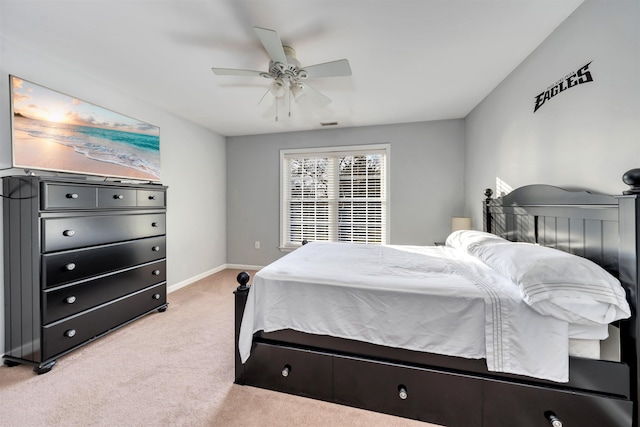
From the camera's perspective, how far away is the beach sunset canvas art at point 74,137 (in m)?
2.02

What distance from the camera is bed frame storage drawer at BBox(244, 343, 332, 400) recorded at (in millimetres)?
1556

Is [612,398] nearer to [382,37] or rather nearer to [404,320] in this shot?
[404,320]

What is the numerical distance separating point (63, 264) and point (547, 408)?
3271 millimetres

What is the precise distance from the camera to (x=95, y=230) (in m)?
2.25

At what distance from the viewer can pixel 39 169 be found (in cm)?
212

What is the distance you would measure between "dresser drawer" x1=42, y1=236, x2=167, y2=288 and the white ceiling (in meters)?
1.55

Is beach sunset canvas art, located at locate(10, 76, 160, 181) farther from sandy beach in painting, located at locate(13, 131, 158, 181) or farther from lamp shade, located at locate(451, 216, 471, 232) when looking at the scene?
lamp shade, located at locate(451, 216, 471, 232)

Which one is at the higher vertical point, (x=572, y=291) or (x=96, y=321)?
(x=572, y=291)

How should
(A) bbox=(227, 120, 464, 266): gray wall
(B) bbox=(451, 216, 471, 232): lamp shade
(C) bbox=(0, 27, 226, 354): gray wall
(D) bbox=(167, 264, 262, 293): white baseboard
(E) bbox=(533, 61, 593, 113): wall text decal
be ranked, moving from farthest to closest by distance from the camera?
(A) bbox=(227, 120, 464, 266): gray wall, (D) bbox=(167, 264, 262, 293): white baseboard, (B) bbox=(451, 216, 471, 232): lamp shade, (C) bbox=(0, 27, 226, 354): gray wall, (E) bbox=(533, 61, 593, 113): wall text decal

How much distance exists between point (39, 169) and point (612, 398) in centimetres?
403

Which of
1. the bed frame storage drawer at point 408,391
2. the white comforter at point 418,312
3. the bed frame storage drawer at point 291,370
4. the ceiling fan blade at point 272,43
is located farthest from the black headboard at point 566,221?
the ceiling fan blade at point 272,43

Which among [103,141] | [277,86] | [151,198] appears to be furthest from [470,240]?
[103,141]

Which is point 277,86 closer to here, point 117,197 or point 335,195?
point 117,197

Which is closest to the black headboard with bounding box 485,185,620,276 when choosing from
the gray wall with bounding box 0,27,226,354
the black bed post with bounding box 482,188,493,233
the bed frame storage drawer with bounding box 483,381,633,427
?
the black bed post with bounding box 482,188,493,233
